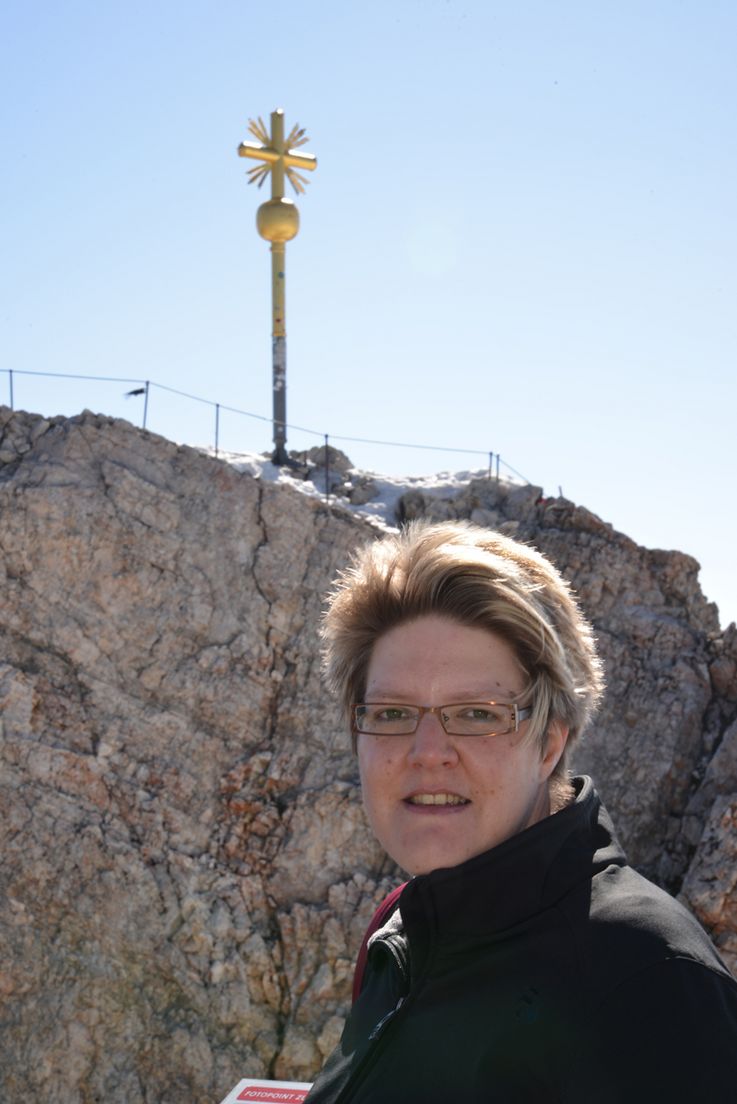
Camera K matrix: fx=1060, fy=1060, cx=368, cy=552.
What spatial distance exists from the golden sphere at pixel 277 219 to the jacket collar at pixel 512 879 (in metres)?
10.2

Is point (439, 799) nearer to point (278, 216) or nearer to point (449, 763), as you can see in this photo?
point (449, 763)

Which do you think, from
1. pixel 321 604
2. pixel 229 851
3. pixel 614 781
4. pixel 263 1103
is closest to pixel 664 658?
pixel 614 781

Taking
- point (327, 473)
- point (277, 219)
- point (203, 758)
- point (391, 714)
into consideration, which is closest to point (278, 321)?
point (277, 219)

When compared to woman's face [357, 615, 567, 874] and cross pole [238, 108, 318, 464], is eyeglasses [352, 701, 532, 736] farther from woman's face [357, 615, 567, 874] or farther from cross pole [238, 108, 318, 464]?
cross pole [238, 108, 318, 464]

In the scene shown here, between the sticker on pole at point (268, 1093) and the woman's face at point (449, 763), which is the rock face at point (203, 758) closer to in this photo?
the sticker on pole at point (268, 1093)

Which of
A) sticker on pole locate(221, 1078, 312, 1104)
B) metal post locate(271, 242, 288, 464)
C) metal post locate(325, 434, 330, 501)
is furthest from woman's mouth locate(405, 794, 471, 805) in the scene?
metal post locate(271, 242, 288, 464)

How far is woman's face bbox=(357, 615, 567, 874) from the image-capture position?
1.96 m

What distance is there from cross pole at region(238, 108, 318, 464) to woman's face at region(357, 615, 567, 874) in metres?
9.33

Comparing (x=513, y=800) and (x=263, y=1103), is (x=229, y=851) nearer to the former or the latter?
(x=263, y=1103)

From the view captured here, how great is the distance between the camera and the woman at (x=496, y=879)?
150 centimetres

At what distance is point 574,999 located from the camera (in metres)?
1.56

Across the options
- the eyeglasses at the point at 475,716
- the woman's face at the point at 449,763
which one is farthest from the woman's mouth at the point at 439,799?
the eyeglasses at the point at 475,716

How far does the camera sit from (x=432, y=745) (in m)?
1.98

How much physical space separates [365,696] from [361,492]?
9.07m
